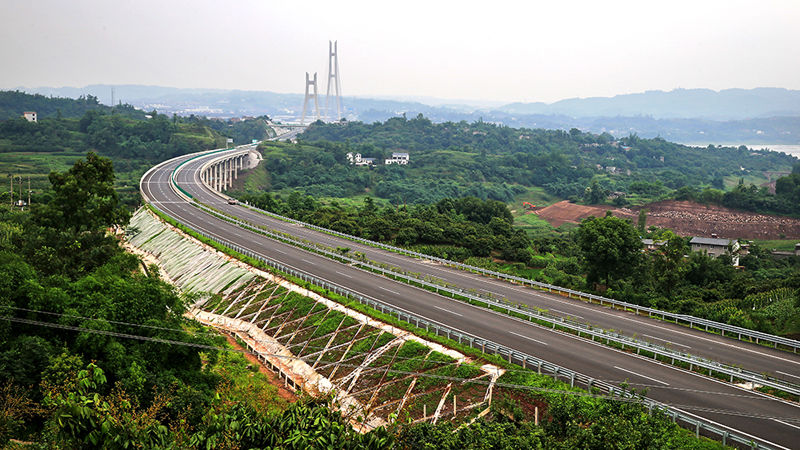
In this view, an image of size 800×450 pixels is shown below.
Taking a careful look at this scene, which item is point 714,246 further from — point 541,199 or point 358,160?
point 358,160

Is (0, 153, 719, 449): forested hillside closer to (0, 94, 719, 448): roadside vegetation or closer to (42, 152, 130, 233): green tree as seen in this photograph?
(0, 94, 719, 448): roadside vegetation

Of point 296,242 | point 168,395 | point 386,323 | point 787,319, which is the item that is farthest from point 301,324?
point 787,319

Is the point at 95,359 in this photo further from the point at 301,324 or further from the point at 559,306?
the point at 559,306

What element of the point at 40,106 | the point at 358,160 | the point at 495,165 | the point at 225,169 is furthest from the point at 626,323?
the point at 40,106

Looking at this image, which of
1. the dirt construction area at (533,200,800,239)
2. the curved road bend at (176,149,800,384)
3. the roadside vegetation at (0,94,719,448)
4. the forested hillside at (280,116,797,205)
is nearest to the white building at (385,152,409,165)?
the forested hillside at (280,116,797,205)

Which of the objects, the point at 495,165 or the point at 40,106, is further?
the point at 40,106

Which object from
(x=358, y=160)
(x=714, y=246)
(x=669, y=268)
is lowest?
(x=714, y=246)

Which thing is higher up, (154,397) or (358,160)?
(358,160)
